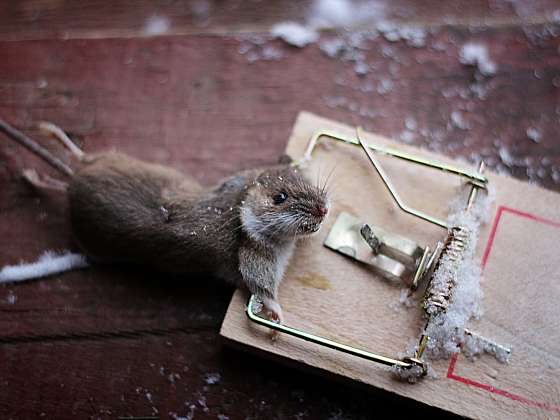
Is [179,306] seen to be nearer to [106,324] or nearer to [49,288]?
[106,324]

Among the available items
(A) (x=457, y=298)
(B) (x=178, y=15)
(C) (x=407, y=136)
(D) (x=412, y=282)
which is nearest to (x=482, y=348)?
(A) (x=457, y=298)

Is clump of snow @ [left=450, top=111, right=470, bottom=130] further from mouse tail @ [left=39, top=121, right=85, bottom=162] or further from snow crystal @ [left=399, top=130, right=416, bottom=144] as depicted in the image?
mouse tail @ [left=39, top=121, right=85, bottom=162]

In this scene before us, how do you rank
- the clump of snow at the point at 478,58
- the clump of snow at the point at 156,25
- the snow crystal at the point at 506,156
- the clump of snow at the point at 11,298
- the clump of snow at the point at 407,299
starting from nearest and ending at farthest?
the clump of snow at the point at 407,299, the clump of snow at the point at 11,298, the snow crystal at the point at 506,156, the clump of snow at the point at 478,58, the clump of snow at the point at 156,25

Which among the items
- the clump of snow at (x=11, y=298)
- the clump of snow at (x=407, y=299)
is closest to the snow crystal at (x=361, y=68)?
the clump of snow at (x=407, y=299)

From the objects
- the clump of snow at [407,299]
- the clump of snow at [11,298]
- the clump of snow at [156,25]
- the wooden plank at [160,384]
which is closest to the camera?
the clump of snow at [407,299]

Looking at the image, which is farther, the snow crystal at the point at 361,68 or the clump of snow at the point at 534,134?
the snow crystal at the point at 361,68

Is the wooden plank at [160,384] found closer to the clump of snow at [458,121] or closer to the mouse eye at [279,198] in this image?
the mouse eye at [279,198]
